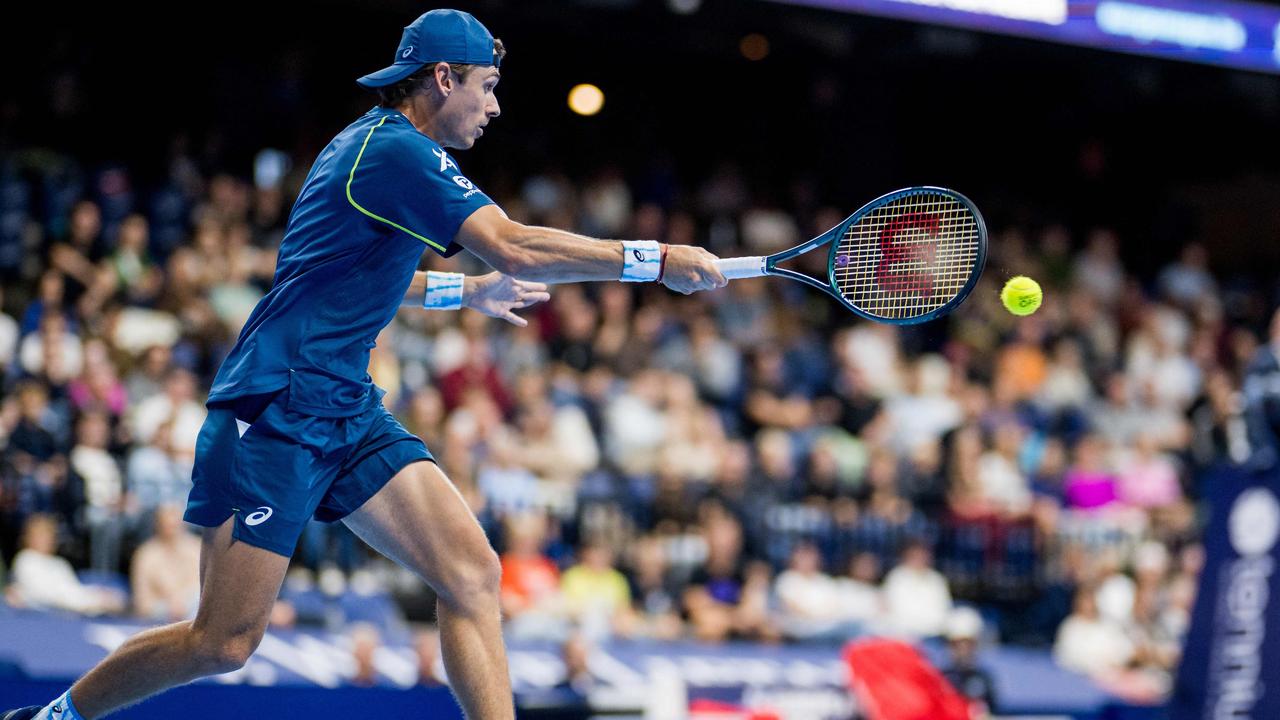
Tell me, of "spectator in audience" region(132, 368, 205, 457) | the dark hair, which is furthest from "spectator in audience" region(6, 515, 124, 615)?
the dark hair

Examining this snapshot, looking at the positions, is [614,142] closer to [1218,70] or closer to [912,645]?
[1218,70]

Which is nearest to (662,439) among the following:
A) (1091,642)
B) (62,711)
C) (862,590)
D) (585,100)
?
(862,590)

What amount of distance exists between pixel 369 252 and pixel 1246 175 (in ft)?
61.9

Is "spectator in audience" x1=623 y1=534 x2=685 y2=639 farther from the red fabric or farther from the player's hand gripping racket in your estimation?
the player's hand gripping racket

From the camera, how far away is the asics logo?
4402 mm

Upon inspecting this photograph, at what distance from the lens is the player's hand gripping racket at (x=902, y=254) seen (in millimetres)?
4938

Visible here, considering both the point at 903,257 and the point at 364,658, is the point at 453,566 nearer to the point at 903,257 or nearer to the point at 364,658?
the point at 903,257

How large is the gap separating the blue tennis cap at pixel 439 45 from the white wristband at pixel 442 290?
2.53 ft

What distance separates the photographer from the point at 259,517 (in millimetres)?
4414

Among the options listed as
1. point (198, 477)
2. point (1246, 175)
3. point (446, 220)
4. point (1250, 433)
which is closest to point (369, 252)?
point (446, 220)

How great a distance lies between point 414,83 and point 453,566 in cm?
141

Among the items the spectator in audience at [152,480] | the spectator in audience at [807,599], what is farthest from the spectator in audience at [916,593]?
the spectator in audience at [152,480]

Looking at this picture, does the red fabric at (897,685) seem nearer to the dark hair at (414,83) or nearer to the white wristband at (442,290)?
the white wristband at (442,290)

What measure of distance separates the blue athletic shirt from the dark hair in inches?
5.0
